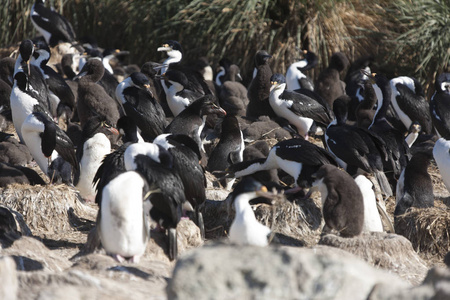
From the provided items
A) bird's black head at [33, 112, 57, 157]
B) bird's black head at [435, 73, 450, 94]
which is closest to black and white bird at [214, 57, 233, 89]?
bird's black head at [435, 73, 450, 94]

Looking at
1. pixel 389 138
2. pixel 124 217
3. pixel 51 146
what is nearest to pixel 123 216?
pixel 124 217

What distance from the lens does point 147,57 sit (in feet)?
53.8

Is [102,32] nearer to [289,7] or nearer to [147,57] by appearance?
[147,57]

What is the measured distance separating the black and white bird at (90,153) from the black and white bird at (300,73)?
17.8 feet

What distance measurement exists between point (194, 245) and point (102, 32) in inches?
436

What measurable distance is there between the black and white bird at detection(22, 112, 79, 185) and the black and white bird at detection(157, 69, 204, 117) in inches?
113

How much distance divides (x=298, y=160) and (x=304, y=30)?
7518mm

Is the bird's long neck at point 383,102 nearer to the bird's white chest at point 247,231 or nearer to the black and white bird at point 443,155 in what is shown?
the black and white bird at point 443,155

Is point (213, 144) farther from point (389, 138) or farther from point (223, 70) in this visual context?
point (223, 70)

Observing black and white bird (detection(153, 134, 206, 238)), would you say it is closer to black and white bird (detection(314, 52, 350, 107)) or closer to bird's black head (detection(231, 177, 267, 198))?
bird's black head (detection(231, 177, 267, 198))

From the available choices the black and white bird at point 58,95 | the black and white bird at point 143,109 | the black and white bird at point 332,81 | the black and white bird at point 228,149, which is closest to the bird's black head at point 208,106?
the black and white bird at point 228,149

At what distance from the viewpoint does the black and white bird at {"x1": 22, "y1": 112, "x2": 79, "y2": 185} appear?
8578 millimetres

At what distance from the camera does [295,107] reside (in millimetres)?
11406

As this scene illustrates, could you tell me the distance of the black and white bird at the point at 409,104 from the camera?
12.0m
